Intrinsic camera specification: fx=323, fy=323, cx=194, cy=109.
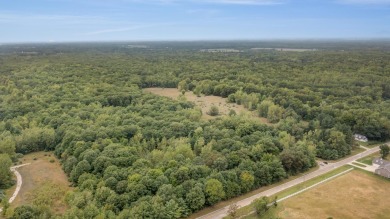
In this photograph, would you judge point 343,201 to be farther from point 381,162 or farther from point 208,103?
point 208,103

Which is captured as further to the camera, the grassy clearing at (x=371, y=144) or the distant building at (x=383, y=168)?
the grassy clearing at (x=371, y=144)

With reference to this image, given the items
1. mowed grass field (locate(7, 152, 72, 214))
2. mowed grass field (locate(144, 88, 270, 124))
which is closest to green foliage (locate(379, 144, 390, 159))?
mowed grass field (locate(144, 88, 270, 124))

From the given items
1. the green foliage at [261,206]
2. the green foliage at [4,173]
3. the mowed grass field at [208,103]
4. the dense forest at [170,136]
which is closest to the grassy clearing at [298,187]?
the green foliage at [261,206]

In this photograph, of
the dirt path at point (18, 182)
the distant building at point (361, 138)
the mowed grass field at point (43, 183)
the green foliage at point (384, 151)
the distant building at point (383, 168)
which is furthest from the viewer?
the distant building at point (361, 138)

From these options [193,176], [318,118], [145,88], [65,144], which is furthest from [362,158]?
[145,88]

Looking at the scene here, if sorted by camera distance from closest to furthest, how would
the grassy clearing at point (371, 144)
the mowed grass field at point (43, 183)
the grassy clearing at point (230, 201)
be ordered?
1. the grassy clearing at point (230, 201)
2. the mowed grass field at point (43, 183)
3. the grassy clearing at point (371, 144)

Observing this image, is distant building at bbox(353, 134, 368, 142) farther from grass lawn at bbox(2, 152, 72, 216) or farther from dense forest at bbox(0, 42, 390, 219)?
grass lawn at bbox(2, 152, 72, 216)

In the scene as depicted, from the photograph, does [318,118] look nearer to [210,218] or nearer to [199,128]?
[199,128]

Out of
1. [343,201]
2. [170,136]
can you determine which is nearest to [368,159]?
[343,201]

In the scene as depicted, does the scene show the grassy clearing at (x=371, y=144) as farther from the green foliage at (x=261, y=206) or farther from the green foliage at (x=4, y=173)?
the green foliage at (x=4, y=173)
